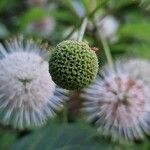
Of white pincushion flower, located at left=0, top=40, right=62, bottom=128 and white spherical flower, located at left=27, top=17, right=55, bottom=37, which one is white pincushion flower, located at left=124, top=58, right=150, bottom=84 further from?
white spherical flower, located at left=27, top=17, right=55, bottom=37

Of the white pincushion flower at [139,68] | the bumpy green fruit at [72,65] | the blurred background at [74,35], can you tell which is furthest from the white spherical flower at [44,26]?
the bumpy green fruit at [72,65]

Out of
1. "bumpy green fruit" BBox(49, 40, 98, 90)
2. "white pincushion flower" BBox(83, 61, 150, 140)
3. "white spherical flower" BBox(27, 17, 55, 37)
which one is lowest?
"white pincushion flower" BBox(83, 61, 150, 140)

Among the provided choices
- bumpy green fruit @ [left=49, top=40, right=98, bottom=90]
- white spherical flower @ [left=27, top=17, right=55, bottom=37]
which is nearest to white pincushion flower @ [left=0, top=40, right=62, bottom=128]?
bumpy green fruit @ [left=49, top=40, right=98, bottom=90]

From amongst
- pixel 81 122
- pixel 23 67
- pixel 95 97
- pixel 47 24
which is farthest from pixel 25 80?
pixel 47 24

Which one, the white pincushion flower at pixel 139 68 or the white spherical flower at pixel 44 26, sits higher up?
the white spherical flower at pixel 44 26

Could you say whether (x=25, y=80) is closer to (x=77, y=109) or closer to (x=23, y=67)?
(x=23, y=67)

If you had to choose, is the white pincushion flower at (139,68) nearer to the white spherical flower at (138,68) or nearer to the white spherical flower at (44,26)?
the white spherical flower at (138,68)

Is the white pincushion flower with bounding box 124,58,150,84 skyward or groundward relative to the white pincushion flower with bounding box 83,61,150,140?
skyward
